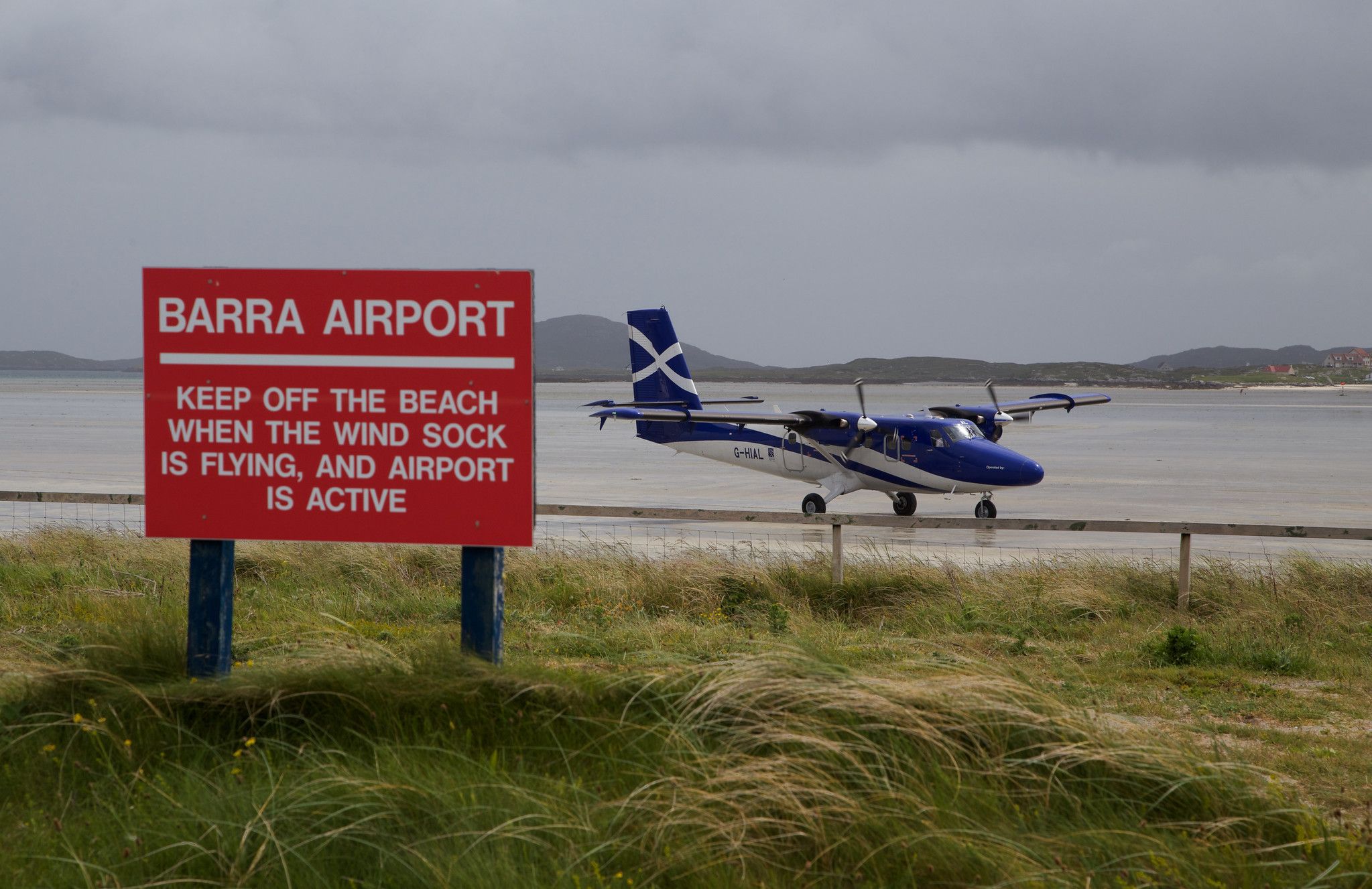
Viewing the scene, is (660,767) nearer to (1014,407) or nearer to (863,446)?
(863,446)

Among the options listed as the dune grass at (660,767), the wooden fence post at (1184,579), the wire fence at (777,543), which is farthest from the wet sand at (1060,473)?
the dune grass at (660,767)

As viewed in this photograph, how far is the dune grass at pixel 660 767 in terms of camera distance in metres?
3.76

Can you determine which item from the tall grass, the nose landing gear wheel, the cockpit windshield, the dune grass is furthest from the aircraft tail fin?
the tall grass

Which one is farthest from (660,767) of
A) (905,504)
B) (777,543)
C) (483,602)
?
(905,504)

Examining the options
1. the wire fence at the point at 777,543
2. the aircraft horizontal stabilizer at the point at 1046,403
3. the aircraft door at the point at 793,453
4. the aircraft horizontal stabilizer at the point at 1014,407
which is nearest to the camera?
the wire fence at the point at 777,543

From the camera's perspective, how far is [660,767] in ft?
14.2

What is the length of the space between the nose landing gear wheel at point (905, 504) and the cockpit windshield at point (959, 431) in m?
1.74

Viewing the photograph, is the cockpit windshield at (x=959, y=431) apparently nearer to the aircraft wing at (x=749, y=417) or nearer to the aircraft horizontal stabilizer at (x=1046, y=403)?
the aircraft wing at (x=749, y=417)

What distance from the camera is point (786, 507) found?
25531 mm

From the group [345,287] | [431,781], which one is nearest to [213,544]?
[345,287]

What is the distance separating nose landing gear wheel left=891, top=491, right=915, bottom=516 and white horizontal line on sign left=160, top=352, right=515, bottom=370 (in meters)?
17.6

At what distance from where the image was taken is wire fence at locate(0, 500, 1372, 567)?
14.4 metres

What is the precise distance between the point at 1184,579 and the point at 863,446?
1310 centimetres

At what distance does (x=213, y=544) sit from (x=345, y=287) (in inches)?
56.7
